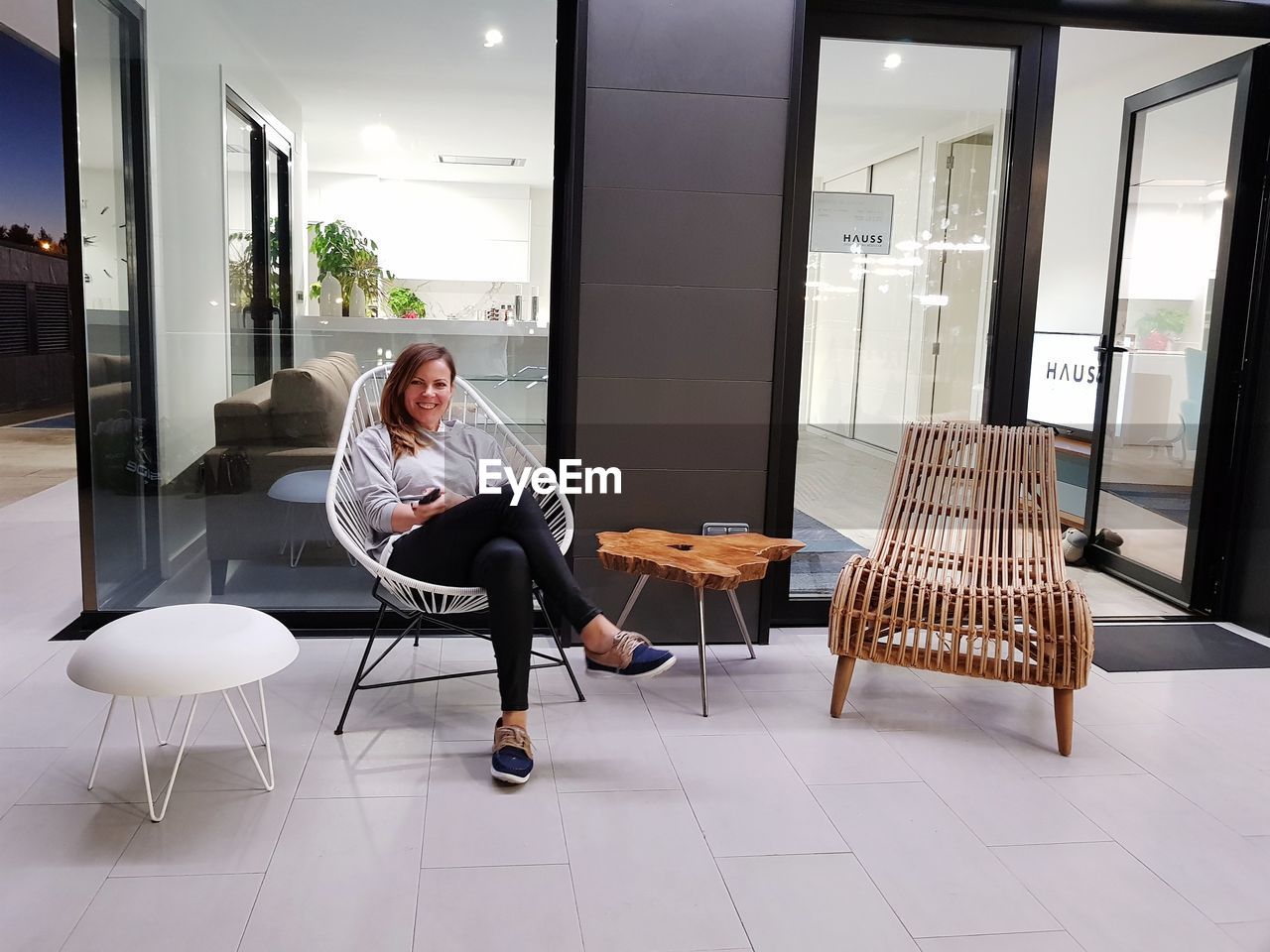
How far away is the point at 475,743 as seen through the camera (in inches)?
109

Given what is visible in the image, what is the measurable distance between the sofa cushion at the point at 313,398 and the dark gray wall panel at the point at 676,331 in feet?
2.70

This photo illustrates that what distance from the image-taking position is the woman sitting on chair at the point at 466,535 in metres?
2.68

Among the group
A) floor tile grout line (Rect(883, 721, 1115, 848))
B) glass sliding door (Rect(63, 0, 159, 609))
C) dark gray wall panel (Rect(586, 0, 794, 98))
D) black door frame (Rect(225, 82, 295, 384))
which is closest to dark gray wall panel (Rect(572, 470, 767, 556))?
floor tile grout line (Rect(883, 721, 1115, 848))

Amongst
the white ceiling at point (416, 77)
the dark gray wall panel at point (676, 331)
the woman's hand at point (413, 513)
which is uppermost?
the white ceiling at point (416, 77)

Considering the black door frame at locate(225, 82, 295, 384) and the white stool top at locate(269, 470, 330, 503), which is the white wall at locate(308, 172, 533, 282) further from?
the white stool top at locate(269, 470, 330, 503)

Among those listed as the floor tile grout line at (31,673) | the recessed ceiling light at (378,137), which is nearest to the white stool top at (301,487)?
the floor tile grout line at (31,673)

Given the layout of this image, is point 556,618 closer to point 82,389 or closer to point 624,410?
point 624,410

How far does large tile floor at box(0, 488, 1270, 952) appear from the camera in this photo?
76.9 inches

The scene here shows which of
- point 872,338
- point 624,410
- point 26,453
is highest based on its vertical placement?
point 872,338

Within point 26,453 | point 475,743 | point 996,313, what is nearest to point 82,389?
point 475,743

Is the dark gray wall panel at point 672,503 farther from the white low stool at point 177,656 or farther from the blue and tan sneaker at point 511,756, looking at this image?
the white low stool at point 177,656

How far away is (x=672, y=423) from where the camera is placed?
3.56m

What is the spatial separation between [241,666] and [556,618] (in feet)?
4.88

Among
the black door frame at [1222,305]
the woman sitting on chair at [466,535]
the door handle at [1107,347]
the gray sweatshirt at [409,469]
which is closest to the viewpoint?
the woman sitting on chair at [466,535]
